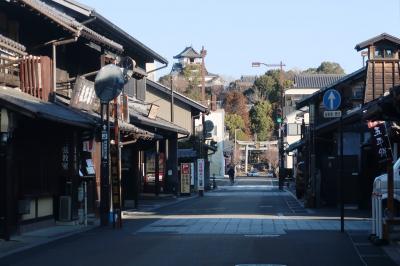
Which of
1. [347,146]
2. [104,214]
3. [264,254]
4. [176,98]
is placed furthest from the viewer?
[176,98]

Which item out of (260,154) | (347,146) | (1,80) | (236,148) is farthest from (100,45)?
(260,154)

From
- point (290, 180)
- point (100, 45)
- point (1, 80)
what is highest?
point (100, 45)

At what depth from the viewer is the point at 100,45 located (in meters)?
24.0

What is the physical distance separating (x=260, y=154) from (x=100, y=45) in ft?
283

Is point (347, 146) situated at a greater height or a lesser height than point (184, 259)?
greater

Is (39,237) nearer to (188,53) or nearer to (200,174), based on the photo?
(200,174)

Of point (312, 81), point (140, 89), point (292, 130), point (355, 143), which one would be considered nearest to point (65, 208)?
point (355, 143)

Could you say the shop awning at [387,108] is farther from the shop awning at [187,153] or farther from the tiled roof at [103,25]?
the shop awning at [187,153]

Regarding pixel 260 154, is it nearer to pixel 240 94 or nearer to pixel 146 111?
pixel 240 94

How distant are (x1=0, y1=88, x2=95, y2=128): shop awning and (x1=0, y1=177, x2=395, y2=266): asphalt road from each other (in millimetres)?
2995

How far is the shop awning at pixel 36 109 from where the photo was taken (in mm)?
15438

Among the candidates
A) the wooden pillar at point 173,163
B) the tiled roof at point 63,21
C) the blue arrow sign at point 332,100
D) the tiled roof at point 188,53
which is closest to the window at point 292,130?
the tiled roof at point 188,53

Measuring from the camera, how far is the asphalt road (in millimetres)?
12492

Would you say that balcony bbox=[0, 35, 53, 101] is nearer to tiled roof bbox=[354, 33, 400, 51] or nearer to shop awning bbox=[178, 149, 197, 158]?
tiled roof bbox=[354, 33, 400, 51]
